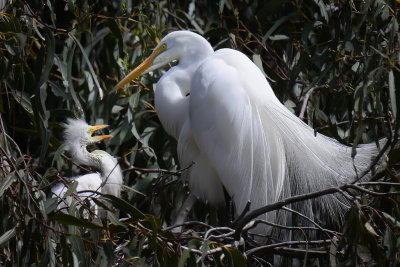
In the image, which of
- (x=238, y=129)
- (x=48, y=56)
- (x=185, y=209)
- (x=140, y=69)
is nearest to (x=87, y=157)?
(x=140, y=69)

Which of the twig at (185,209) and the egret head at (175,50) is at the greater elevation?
the egret head at (175,50)

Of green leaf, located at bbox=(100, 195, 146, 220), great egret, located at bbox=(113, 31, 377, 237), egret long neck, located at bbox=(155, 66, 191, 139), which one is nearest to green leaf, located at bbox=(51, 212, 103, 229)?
green leaf, located at bbox=(100, 195, 146, 220)

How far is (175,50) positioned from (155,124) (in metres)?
0.50

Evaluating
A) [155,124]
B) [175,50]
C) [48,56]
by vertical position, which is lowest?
[155,124]

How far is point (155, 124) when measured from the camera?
328 centimetres

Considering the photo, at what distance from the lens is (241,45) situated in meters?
3.11

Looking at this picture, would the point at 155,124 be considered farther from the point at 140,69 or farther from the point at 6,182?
the point at 6,182

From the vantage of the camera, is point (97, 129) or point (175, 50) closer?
point (175, 50)

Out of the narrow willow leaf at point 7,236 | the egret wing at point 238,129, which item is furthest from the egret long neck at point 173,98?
the narrow willow leaf at point 7,236

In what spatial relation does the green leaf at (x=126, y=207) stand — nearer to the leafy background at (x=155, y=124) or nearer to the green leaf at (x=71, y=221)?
the leafy background at (x=155, y=124)

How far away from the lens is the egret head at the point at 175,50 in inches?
113

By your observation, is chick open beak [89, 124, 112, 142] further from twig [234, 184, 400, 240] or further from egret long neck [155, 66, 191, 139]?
twig [234, 184, 400, 240]

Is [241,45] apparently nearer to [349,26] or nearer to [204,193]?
[204,193]

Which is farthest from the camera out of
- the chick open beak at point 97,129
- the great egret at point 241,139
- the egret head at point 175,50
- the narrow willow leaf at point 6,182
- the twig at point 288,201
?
the chick open beak at point 97,129
